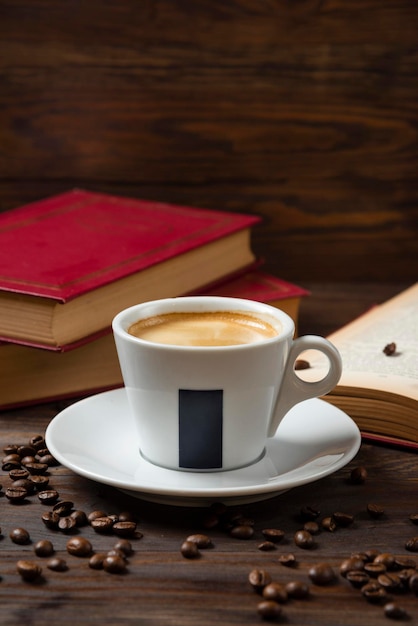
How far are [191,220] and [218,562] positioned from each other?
75 centimetres

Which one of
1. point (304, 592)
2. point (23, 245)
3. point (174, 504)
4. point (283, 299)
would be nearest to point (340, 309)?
point (283, 299)

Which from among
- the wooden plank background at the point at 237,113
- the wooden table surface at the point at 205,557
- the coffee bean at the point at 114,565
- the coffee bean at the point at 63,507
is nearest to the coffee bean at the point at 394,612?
the wooden table surface at the point at 205,557

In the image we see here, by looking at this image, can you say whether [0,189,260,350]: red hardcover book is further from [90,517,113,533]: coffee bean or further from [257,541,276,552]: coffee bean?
[257,541,276,552]: coffee bean

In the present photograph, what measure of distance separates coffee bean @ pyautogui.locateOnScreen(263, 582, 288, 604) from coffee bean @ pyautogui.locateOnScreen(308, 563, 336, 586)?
37 millimetres

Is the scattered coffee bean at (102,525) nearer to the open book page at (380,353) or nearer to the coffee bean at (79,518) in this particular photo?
the coffee bean at (79,518)

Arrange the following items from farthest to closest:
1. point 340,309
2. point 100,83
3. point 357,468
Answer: point 100,83
point 340,309
point 357,468

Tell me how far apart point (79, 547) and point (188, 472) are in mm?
168

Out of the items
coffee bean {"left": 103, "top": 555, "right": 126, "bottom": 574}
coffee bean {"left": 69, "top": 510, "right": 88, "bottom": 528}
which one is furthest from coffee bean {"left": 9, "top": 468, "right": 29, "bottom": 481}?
coffee bean {"left": 103, "top": 555, "right": 126, "bottom": 574}

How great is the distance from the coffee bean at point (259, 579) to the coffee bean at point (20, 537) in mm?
218

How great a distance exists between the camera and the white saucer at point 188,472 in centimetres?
91

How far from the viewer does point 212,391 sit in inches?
37.1

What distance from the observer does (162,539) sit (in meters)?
0.89

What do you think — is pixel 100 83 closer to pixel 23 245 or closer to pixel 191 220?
pixel 191 220

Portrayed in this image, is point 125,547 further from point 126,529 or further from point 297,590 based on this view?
point 297,590
